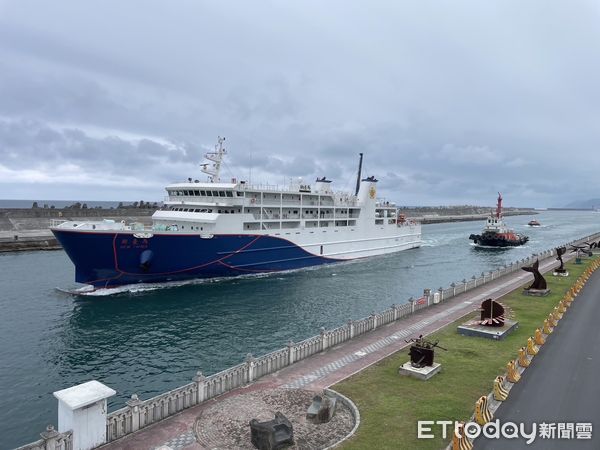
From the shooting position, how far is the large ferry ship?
32875 millimetres

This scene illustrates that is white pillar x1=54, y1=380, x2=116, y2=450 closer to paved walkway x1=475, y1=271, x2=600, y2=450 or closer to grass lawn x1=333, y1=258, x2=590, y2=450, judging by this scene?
grass lawn x1=333, y1=258, x2=590, y2=450

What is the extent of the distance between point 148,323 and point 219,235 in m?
12.2

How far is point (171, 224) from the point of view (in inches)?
1527

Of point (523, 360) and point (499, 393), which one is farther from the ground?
point (523, 360)

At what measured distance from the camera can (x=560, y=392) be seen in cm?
1299

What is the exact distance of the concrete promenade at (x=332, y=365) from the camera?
10.1m

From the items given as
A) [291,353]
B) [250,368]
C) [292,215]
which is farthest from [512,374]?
[292,215]

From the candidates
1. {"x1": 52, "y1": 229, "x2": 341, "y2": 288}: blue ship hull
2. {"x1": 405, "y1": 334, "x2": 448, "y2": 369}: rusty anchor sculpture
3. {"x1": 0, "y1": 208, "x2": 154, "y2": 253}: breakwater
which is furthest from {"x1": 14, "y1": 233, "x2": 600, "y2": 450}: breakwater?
{"x1": 0, "y1": 208, "x2": 154, "y2": 253}: breakwater

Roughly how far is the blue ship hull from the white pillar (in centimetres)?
2438

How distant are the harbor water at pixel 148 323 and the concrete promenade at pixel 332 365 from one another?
5698 millimetres

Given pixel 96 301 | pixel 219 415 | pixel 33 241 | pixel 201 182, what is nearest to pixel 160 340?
pixel 96 301

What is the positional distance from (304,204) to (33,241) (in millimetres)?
39344

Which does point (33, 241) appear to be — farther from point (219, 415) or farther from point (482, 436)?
point (482, 436)

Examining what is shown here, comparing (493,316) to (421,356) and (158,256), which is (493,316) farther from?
(158,256)
